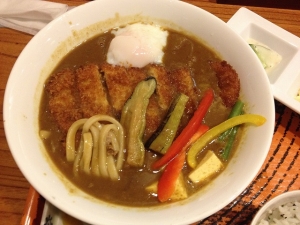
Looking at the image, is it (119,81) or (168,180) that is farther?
(119,81)

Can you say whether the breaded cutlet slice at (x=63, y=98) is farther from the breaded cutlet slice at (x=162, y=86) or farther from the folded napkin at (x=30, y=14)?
the folded napkin at (x=30, y=14)

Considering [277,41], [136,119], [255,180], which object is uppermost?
[277,41]

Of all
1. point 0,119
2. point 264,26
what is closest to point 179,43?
point 264,26

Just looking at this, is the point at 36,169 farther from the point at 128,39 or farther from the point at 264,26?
the point at 264,26

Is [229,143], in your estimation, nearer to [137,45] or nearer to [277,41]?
[137,45]

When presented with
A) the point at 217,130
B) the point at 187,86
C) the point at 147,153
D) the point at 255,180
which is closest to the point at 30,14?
the point at 187,86

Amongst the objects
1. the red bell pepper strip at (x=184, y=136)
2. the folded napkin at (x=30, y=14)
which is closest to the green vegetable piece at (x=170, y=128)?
the red bell pepper strip at (x=184, y=136)

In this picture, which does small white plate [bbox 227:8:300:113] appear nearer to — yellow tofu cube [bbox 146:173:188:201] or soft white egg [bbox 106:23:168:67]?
soft white egg [bbox 106:23:168:67]
